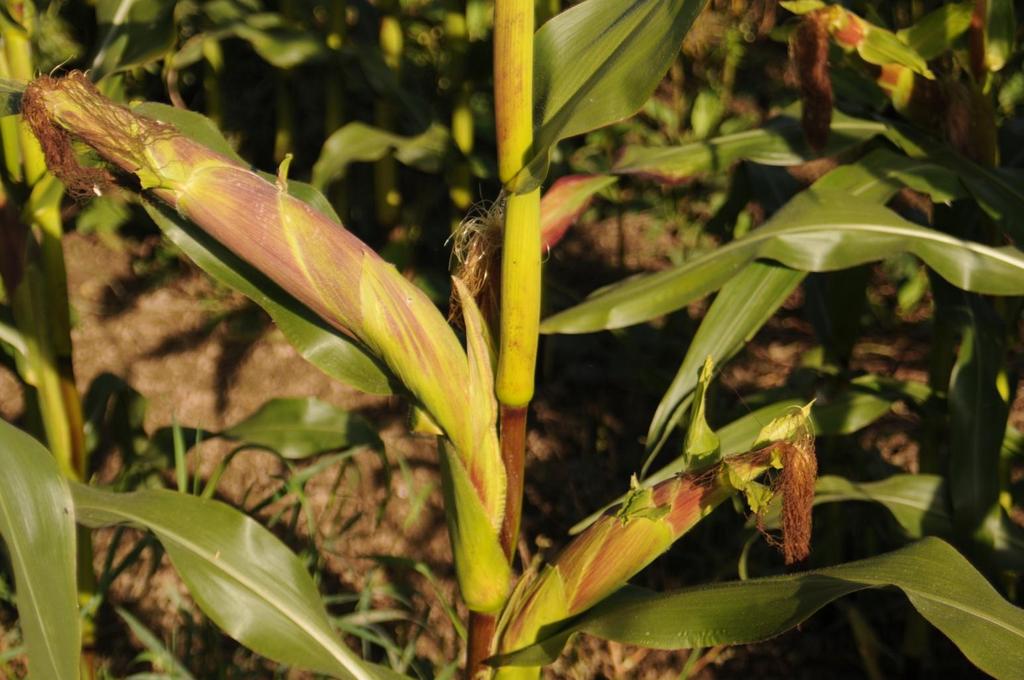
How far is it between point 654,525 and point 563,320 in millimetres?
505

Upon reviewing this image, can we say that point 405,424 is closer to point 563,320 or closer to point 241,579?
point 563,320

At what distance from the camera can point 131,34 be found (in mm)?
1734

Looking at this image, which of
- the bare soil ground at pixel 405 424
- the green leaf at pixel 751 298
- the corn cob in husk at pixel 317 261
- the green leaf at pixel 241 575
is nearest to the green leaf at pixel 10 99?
the corn cob in husk at pixel 317 261

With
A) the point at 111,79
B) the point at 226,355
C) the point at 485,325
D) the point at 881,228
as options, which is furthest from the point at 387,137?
the point at 485,325

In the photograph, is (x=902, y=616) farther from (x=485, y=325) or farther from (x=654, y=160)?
(x=485, y=325)

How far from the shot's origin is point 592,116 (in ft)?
3.26

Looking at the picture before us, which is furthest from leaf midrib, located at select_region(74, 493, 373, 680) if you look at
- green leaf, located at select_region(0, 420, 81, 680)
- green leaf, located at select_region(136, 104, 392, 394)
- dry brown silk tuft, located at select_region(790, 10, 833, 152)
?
dry brown silk tuft, located at select_region(790, 10, 833, 152)

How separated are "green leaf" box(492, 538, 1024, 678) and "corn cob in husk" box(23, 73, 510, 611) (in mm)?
167

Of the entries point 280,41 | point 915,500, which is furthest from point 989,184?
point 280,41

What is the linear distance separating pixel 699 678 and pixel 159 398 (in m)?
1.47

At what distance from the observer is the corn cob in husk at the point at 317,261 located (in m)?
1.01

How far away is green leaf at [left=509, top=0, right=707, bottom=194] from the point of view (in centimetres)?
98

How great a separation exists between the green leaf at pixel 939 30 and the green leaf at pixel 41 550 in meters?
1.28

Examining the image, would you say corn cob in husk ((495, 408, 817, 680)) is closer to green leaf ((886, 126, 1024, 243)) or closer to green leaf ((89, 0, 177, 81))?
green leaf ((886, 126, 1024, 243))
